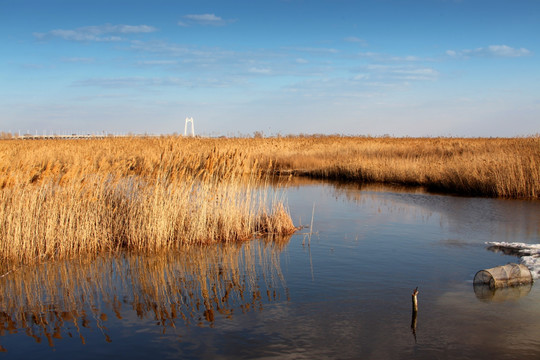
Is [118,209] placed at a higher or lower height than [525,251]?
higher

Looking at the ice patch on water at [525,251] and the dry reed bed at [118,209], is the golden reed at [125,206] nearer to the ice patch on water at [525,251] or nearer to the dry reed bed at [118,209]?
the dry reed bed at [118,209]

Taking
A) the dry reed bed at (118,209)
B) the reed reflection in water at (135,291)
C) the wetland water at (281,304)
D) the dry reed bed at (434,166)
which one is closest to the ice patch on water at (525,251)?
the wetland water at (281,304)

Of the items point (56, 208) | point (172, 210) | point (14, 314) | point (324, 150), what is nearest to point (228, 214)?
point (172, 210)

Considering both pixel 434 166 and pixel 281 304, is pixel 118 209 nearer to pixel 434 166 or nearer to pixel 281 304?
pixel 281 304

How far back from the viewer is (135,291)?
6.37 metres

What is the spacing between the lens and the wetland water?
4770 millimetres

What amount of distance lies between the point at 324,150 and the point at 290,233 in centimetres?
1802

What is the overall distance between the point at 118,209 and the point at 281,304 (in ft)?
13.0

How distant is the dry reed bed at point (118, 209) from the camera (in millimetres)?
7477

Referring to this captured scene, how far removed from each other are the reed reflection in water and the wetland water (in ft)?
0.06

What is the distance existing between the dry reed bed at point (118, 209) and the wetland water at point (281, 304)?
45cm

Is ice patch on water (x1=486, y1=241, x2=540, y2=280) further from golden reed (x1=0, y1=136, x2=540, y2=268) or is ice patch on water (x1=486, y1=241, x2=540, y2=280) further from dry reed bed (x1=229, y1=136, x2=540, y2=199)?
dry reed bed (x1=229, y1=136, x2=540, y2=199)

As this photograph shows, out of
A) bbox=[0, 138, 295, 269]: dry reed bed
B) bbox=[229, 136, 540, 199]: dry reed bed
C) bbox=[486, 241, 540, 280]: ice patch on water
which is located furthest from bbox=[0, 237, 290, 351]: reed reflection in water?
bbox=[486, 241, 540, 280]: ice patch on water

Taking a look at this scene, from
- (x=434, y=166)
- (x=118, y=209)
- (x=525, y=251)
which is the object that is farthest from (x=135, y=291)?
(x=434, y=166)
